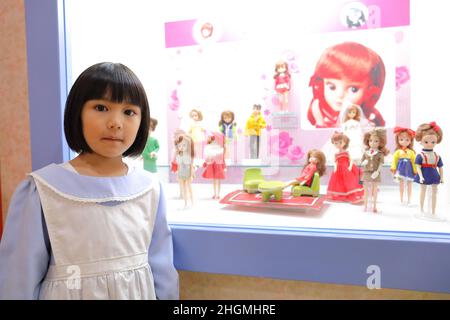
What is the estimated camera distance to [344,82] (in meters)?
1.23

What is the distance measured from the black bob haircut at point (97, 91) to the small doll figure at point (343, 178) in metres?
0.72

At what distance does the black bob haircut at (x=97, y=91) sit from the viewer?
693 mm

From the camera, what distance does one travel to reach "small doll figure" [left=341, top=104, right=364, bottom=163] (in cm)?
115

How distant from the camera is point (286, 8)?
47.8 inches

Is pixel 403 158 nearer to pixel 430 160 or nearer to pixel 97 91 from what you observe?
pixel 430 160

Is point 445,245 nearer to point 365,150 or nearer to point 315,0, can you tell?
point 365,150

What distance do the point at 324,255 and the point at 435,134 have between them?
1.43 feet

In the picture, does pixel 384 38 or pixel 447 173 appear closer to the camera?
pixel 447 173

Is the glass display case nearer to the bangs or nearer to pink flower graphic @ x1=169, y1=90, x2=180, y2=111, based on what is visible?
pink flower graphic @ x1=169, y1=90, x2=180, y2=111

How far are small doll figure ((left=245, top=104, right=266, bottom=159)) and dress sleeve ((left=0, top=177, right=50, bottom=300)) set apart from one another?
0.74 meters

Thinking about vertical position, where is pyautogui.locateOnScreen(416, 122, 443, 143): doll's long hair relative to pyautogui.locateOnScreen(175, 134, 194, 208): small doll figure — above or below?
above

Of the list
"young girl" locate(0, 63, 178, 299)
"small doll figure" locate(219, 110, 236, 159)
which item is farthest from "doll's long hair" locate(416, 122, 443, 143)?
"young girl" locate(0, 63, 178, 299)

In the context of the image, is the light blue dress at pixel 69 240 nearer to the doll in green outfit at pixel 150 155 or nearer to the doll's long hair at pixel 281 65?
the doll in green outfit at pixel 150 155

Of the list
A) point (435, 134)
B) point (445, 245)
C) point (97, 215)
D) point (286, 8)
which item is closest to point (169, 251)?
point (97, 215)
